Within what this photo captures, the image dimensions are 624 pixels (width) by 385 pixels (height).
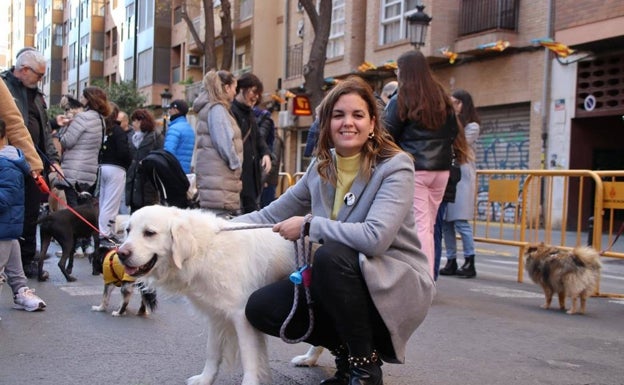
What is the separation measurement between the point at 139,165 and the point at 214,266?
4.21m

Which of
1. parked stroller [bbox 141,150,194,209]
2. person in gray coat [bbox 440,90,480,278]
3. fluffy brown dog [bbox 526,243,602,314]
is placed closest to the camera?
fluffy brown dog [bbox 526,243,602,314]

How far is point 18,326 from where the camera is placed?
537 cm

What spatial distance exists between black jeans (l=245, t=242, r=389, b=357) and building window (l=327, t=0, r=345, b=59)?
2428 centimetres

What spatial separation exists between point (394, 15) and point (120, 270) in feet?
66.0

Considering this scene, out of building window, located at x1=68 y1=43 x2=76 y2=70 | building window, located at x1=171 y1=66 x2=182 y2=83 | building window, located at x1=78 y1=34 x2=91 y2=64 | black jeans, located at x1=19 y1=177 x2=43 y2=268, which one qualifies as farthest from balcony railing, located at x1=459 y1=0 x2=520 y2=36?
building window, located at x1=68 y1=43 x2=76 y2=70

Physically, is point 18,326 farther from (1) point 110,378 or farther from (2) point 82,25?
(2) point 82,25

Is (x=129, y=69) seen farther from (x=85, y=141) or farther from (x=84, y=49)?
(x=85, y=141)

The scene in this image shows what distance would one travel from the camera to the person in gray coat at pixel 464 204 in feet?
27.3

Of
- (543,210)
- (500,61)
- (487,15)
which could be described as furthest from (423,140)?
(487,15)

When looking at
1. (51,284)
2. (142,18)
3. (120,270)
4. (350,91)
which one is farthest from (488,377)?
(142,18)

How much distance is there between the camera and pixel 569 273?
671 cm

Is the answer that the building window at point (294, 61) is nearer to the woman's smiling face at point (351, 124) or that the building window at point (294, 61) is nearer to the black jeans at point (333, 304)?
the woman's smiling face at point (351, 124)

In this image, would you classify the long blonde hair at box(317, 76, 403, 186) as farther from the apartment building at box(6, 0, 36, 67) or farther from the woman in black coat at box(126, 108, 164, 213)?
the apartment building at box(6, 0, 36, 67)

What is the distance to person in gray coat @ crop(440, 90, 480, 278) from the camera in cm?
831
